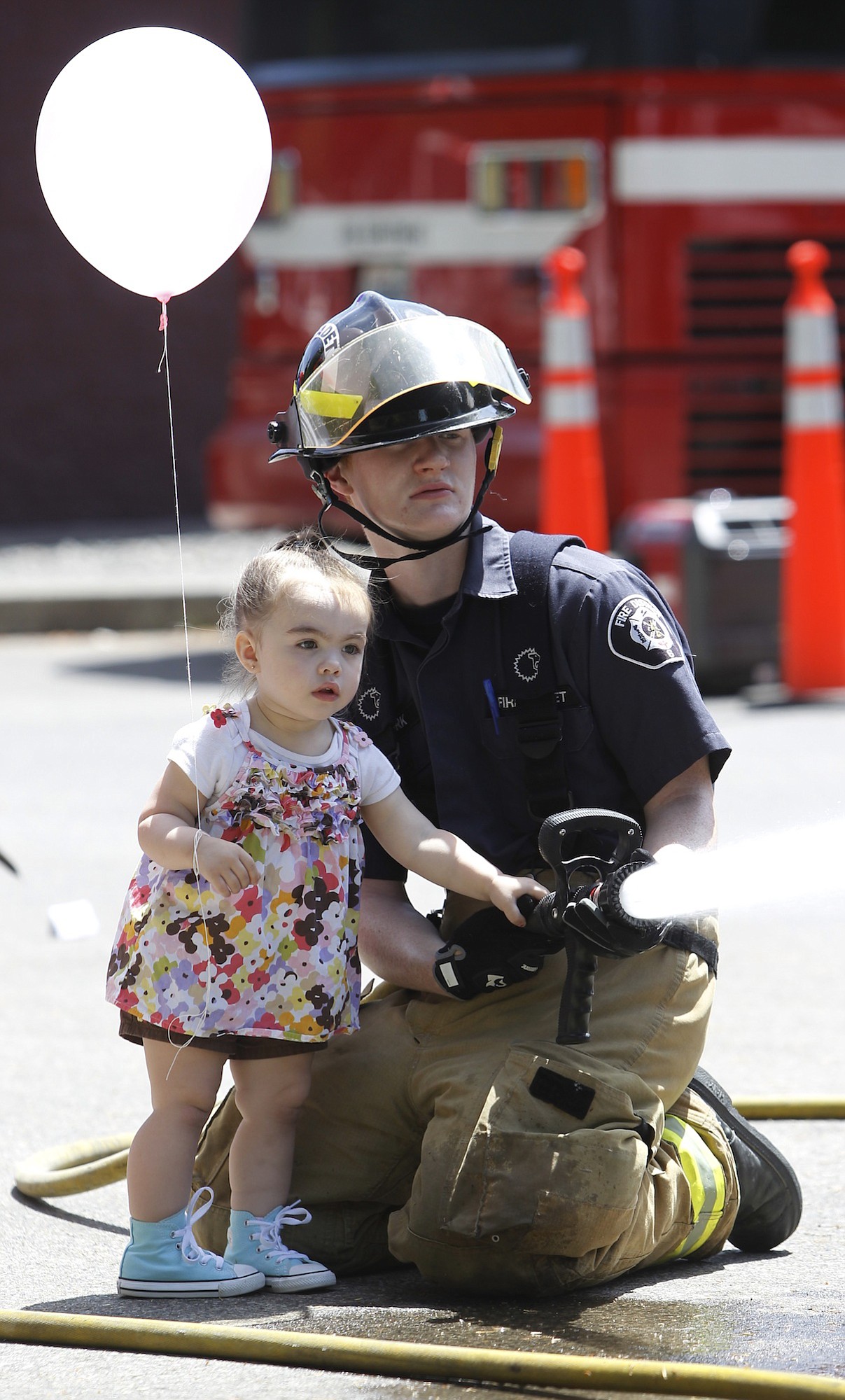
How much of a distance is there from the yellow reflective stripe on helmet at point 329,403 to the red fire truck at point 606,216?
444cm

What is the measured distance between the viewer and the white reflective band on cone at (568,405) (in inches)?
285

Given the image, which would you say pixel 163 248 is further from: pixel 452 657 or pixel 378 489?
pixel 452 657

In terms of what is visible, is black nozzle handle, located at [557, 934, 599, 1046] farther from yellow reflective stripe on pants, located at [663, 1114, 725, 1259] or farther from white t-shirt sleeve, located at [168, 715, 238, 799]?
white t-shirt sleeve, located at [168, 715, 238, 799]

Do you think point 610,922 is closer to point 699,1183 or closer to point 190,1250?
point 699,1183

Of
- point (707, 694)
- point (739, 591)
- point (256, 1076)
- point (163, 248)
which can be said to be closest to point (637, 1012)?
point (256, 1076)

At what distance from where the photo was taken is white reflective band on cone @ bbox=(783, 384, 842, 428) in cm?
705

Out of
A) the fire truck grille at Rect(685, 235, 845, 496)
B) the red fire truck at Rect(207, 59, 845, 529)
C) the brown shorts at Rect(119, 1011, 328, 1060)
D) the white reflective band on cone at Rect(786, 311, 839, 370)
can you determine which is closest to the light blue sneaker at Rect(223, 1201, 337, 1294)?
the brown shorts at Rect(119, 1011, 328, 1060)

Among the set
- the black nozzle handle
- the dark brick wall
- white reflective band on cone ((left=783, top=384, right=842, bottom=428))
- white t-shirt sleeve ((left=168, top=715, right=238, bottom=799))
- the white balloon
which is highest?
the dark brick wall

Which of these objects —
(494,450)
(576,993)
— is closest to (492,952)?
(576,993)

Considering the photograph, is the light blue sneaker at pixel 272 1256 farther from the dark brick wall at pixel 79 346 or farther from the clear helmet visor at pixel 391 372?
the dark brick wall at pixel 79 346

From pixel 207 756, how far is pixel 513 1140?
0.64 m

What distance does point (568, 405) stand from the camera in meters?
7.25

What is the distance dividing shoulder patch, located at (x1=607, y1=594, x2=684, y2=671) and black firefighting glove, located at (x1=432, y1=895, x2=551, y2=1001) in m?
0.40

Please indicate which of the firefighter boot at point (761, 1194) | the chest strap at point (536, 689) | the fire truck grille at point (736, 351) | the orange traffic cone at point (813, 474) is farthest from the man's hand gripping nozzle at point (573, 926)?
the fire truck grille at point (736, 351)
